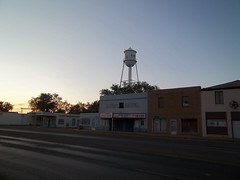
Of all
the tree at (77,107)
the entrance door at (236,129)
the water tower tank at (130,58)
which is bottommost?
the entrance door at (236,129)

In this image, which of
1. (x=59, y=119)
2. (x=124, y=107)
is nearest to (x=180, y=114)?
(x=124, y=107)

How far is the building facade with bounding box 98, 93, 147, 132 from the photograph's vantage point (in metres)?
45.4

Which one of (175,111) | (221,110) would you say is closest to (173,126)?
(175,111)

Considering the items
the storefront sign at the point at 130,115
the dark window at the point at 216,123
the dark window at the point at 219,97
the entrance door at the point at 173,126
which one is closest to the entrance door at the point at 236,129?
the dark window at the point at 216,123

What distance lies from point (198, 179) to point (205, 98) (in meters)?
30.9

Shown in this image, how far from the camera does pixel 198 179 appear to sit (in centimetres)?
813

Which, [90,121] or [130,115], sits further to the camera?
[90,121]

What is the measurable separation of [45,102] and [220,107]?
3400 inches

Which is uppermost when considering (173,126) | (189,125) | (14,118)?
(14,118)

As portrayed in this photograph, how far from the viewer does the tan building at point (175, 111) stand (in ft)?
126

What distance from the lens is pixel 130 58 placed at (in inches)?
2488

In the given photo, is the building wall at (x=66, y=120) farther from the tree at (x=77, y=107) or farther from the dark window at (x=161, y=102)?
the tree at (x=77, y=107)

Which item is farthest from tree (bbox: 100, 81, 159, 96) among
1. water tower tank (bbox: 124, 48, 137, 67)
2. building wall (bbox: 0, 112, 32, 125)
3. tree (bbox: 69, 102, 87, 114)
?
tree (bbox: 69, 102, 87, 114)

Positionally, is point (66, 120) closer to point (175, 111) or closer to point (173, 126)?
point (173, 126)
